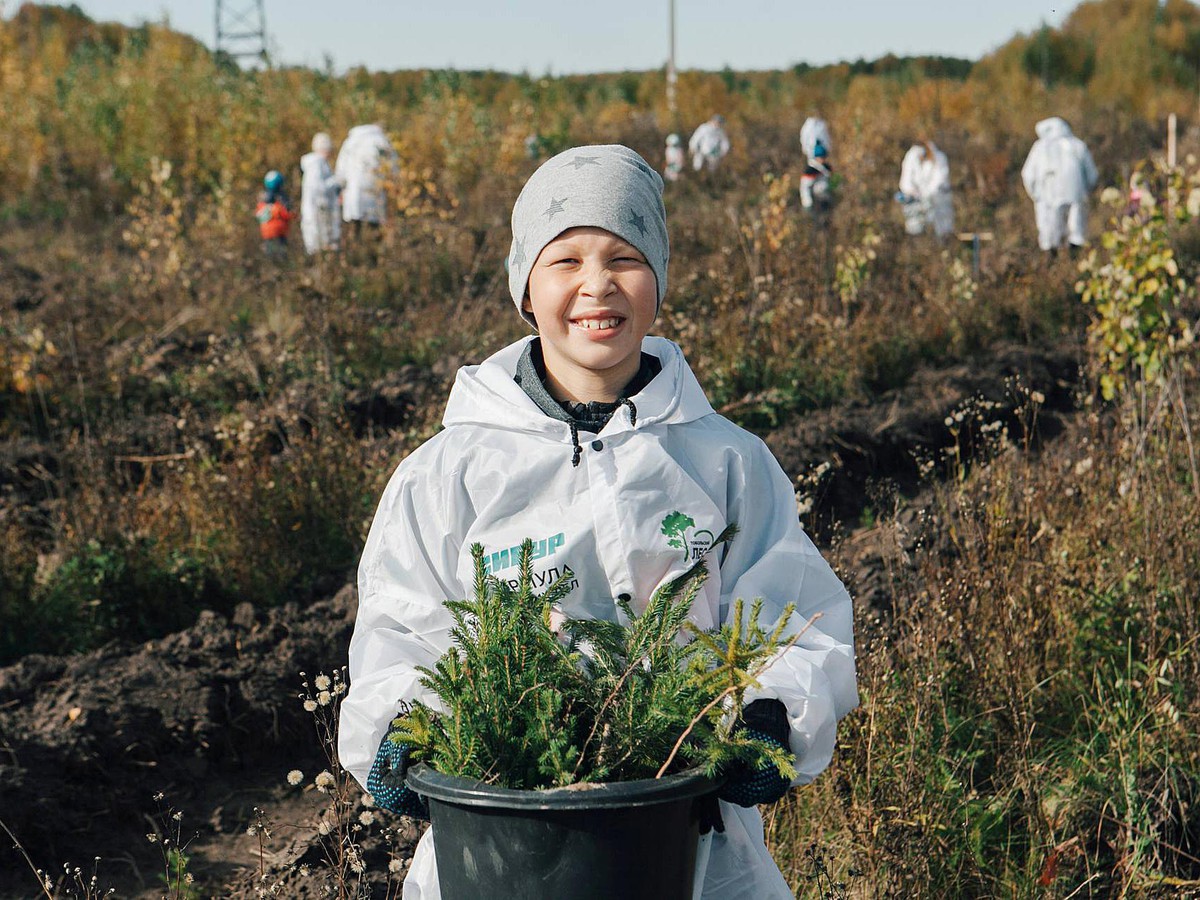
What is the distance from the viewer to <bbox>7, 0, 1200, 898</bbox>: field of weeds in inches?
118

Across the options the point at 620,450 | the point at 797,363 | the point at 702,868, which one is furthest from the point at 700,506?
the point at 797,363

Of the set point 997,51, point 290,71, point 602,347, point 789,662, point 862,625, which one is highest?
point 997,51

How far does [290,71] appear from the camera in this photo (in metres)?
20.6

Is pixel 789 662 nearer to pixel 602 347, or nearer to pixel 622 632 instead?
pixel 622 632

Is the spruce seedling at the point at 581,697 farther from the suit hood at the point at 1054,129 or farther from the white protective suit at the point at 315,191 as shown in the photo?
the suit hood at the point at 1054,129

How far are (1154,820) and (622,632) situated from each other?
6.39 ft

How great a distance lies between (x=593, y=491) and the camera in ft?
6.19

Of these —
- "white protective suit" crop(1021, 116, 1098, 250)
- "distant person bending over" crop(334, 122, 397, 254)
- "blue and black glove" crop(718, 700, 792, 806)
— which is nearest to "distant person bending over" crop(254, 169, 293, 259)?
"distant person bending over" crop(334, 122, 397, 254)

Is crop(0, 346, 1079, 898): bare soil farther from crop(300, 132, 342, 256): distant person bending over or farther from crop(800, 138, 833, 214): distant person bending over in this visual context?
crop(800, 138, 833, 214): distant person bending over

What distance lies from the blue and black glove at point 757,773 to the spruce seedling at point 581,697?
3cm

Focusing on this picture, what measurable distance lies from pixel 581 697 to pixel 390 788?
0.97ft

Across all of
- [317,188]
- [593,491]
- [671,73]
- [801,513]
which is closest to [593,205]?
[593,491]

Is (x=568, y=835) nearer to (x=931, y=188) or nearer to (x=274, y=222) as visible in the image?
(x=274, y=222)

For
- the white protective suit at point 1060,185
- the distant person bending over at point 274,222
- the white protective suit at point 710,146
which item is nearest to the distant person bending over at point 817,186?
the white protective suit at point 1060,185
